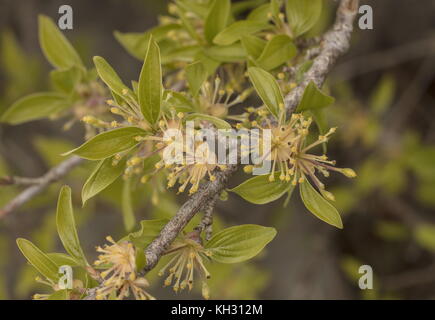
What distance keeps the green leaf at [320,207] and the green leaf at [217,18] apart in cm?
46

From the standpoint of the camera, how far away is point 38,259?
1088 millimetres

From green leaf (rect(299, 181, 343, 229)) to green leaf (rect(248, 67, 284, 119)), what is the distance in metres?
0.18

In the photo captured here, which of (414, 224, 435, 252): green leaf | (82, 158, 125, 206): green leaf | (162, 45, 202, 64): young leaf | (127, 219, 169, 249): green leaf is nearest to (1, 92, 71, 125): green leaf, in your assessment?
(162, 45, 202, 64): young leaf

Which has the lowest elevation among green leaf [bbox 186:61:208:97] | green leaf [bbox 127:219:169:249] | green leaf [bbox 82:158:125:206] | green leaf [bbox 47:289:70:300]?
green leaf [bbox 47:289:70:300]

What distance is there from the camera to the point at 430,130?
2719mm

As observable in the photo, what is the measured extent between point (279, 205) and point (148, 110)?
62.0 inches

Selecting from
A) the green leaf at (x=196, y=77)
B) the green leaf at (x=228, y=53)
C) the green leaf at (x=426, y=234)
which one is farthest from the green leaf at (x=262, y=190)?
the green leaf at (x=426, y=234)

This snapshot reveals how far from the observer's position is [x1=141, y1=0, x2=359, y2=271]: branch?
104 cm

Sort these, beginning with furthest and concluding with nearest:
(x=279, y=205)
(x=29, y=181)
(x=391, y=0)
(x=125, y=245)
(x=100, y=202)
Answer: (x=391, y=0) → (x=279, y=205) → (x=100, y=202) → (x=29, y=181) → (x=125, y=245)

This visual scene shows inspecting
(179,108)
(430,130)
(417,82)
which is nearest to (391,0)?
(417,82)

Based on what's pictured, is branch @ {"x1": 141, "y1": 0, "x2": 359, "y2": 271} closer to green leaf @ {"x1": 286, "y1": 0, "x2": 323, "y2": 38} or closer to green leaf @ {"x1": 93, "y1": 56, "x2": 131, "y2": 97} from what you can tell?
green leaf @ {"x1": 286, "y1": 0, "x2": 323, "y2": 38}

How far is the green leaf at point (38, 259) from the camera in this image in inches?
42.6

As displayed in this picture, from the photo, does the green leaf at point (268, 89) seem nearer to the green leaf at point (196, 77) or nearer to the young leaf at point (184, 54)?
the green leaf at point (196, 77)
